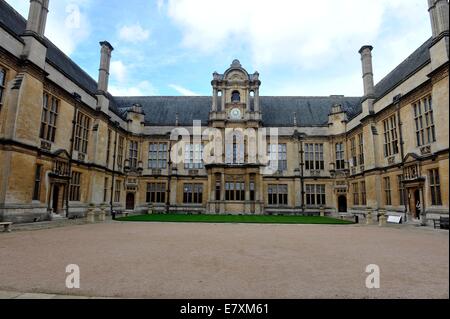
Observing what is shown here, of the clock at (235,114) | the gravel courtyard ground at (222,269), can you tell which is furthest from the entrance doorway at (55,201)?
the clock at (235,114)

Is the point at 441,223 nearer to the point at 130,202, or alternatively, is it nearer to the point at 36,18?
the point at 36,18

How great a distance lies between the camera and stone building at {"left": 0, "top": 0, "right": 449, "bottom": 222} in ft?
53.0

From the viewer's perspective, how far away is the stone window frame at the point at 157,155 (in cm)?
3306

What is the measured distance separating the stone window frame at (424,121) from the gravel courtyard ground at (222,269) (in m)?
11.5

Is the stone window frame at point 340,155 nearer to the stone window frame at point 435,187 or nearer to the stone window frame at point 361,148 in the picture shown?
the stone window frame at point 361,148

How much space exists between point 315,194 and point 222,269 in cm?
2805

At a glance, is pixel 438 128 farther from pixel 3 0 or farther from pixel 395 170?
pixel 3 0

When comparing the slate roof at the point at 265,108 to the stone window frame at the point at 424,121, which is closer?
the stone window frame at the point at 424,121

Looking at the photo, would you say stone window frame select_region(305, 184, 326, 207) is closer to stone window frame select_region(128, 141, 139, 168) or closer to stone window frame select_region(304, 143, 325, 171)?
stone window frame select_region(304, 143, 325, 171)

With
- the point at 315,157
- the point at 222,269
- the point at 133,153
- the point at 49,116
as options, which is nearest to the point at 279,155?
the point at 315,157

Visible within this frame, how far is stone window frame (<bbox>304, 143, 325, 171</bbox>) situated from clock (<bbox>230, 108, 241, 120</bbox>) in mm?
9169

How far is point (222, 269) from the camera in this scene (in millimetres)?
5906

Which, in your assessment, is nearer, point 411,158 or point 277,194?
point 411,158
